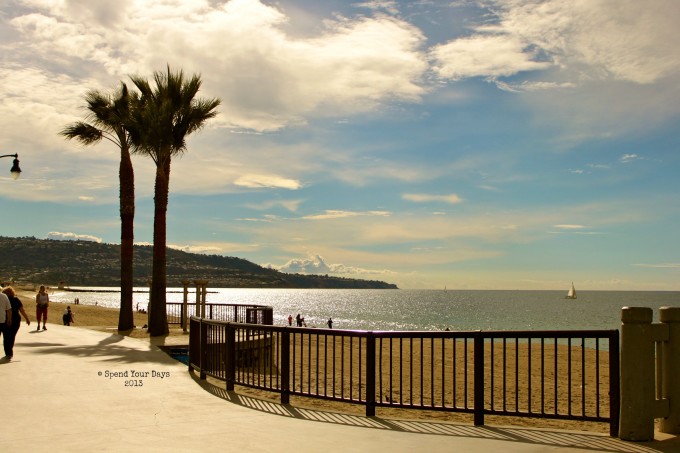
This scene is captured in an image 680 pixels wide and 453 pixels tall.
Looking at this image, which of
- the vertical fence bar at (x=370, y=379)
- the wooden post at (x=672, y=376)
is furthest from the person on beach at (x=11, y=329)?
the wooden post at (x=672, y=376)

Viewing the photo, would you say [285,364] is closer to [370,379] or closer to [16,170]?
[370,379]

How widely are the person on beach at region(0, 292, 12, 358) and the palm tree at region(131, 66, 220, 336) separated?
32.3ft

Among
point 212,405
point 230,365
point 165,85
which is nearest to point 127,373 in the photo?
point 230,365

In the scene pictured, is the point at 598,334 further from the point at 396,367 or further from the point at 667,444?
the point at 396,367

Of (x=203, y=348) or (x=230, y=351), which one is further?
(x=203, y=348)

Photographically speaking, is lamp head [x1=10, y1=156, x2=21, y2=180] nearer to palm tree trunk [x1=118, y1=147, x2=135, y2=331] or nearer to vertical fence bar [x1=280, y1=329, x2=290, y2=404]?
palm tree trunk [x1=118, y1=147, x2=135, y2=331]

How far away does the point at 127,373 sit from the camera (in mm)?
11273

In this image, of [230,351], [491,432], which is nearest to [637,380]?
[491,432]

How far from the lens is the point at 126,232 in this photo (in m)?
26.8

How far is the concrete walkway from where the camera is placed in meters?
6.16

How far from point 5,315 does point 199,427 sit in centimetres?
828

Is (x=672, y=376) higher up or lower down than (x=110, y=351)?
higher up

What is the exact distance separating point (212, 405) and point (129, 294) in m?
19.3

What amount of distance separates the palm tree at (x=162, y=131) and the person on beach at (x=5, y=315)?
9.85 metres
